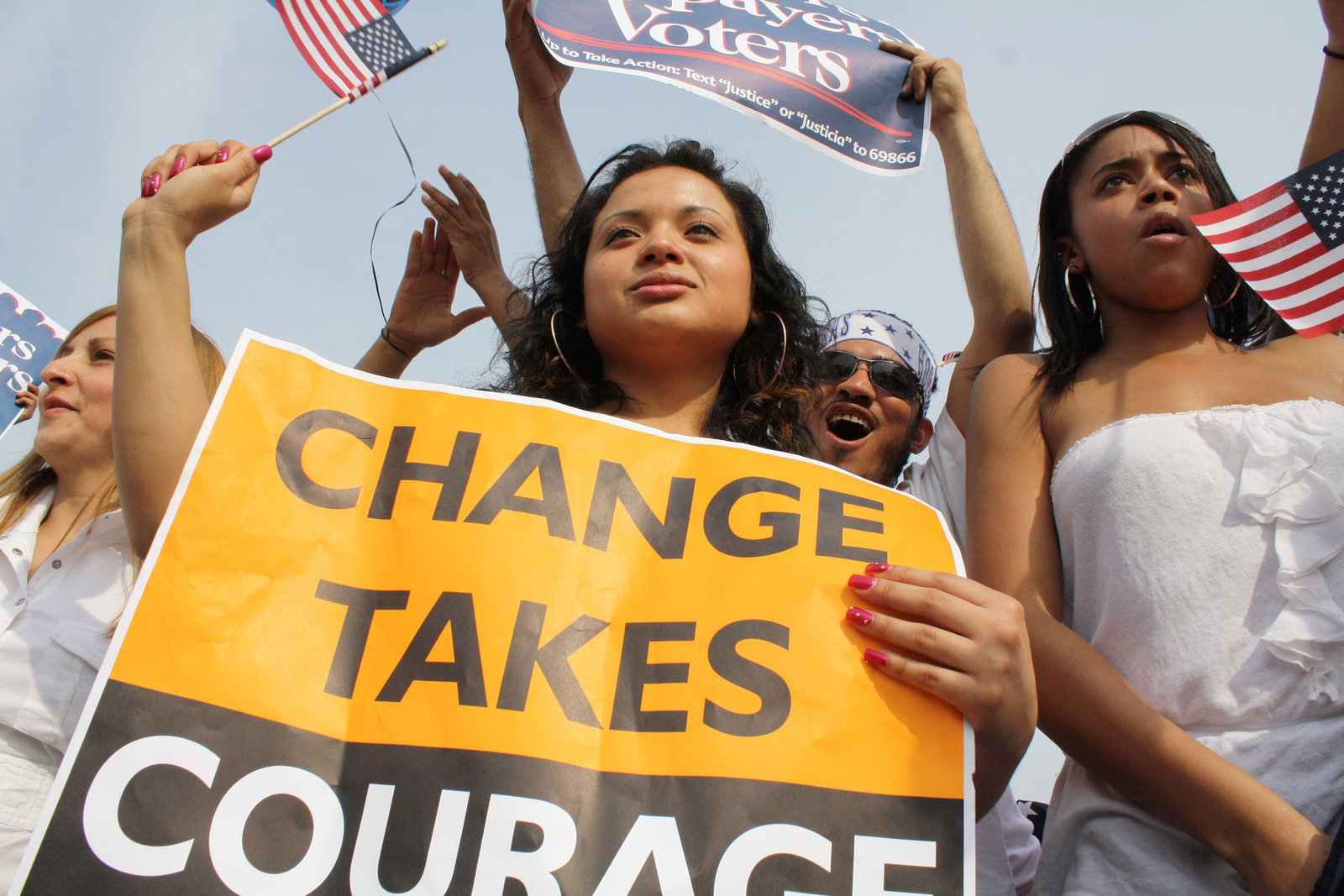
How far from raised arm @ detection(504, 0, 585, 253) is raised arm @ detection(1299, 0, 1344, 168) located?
7.03ft

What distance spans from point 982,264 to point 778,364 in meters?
0.83

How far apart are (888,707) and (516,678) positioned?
57cm

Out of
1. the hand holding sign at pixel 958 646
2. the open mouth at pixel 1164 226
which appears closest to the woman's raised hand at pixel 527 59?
the open mouth at pixel 1164 226

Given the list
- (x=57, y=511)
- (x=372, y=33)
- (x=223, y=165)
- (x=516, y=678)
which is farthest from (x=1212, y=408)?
(x=57, y=511)

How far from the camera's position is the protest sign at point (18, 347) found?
4.85 m

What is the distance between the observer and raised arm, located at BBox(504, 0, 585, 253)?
343cm

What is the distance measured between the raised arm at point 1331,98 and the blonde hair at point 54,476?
3.09 m

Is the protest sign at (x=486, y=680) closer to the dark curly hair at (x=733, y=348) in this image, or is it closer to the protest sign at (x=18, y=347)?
the dark curly hair at (x=733, y=348)

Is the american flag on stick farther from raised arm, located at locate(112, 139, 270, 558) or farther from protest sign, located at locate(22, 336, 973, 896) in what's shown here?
protest sign, located at locate(22, 336, 973, 896)

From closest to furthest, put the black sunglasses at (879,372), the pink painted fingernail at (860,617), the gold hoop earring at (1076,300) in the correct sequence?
the pink painted fingernail at (860,617)
the gold hoop earring at (1076,300)
the black sunglasses at (879,372)

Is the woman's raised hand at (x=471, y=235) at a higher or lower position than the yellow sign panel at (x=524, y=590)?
higher

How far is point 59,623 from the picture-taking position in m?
2.65

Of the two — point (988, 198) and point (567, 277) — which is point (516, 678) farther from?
point (988, 198)

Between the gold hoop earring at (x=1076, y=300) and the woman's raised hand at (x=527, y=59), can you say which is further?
the woman's raised hand at (x=527, y=59)
